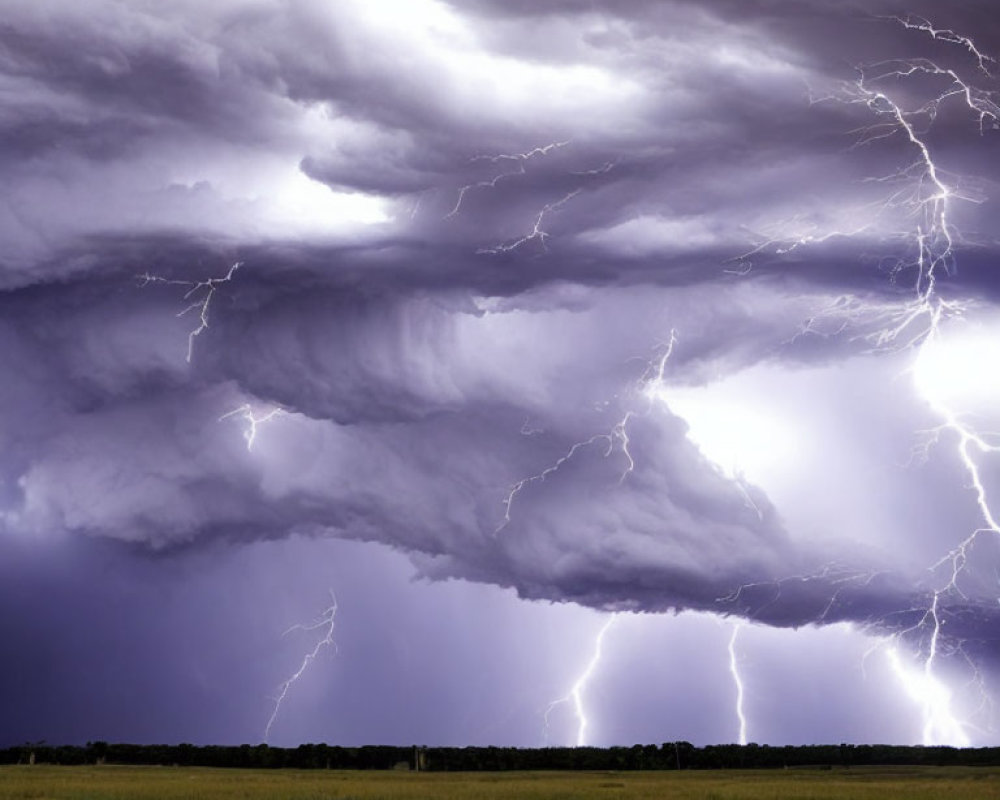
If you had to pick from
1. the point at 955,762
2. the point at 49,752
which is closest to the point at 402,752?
the point at 49,752

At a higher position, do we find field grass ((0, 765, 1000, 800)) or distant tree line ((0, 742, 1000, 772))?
distant tree line ((0, 742, 1000, 772))

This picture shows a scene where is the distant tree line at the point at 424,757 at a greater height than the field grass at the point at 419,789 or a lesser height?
greater

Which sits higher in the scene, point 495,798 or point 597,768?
point 597,768

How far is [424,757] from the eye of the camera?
10538 cm

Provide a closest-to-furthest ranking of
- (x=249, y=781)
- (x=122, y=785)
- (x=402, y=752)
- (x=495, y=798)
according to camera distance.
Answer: (x=495, y=798), (x=122, y=785), (x=249, y=781), (x=402, y=752)

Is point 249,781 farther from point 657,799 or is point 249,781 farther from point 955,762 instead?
point 955,762

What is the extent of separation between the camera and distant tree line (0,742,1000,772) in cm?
10194

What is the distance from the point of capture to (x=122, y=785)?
5912cm

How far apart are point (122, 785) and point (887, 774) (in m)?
47.1

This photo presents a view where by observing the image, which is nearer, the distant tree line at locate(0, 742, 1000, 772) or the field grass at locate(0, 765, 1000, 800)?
the field grass at locate(0, 765, 1000, 800)

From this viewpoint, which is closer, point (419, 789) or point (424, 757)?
point (419, 789)

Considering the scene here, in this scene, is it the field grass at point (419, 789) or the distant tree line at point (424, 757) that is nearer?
the field grass at point (419, 789)

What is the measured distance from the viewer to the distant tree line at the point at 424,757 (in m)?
102

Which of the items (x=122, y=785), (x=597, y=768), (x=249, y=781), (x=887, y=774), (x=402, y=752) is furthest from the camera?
(x=402, y=752)
